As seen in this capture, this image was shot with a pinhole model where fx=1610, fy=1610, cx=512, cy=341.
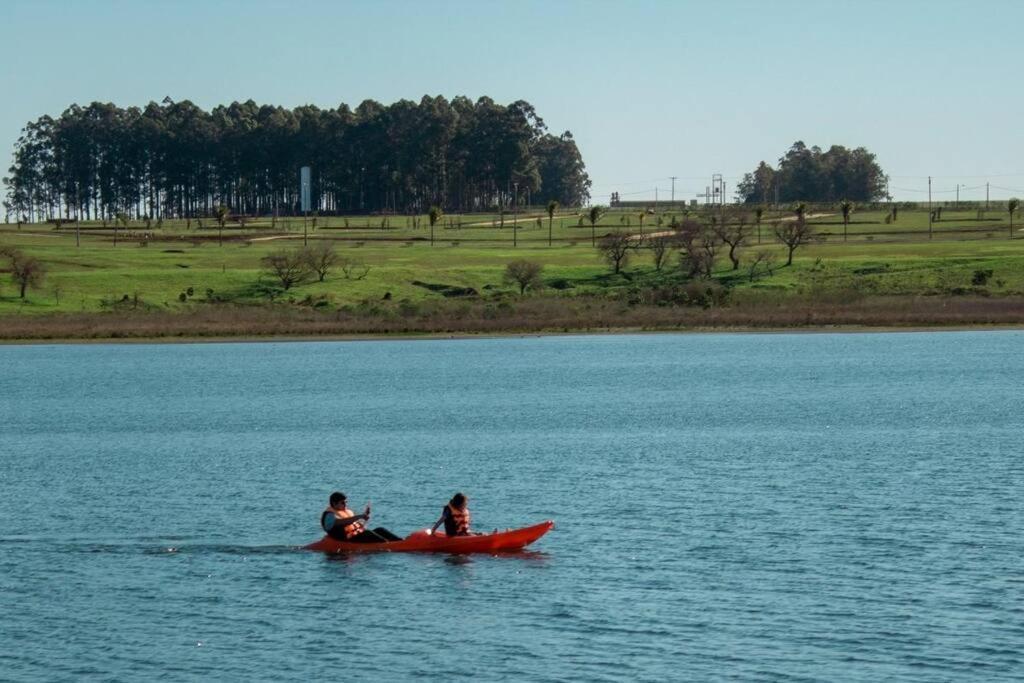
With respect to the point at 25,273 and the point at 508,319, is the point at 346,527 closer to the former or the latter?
the point at 508,319

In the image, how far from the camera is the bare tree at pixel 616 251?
6540 inches

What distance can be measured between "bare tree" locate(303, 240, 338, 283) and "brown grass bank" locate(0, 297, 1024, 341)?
16.0 metres

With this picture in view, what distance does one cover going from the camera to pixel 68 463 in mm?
65875

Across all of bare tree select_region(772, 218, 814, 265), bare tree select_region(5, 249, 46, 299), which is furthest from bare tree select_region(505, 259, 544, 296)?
bare tree select_region(5, 249, 46, 299)

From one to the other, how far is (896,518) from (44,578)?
79.5ft

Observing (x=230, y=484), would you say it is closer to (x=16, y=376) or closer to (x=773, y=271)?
(x=16, y=376)

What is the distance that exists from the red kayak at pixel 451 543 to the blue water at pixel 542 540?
66cm

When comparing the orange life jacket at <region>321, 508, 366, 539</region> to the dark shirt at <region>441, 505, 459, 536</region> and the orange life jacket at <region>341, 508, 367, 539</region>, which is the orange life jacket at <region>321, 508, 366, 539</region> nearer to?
the orange life jacket at <region>341, 508, 367, 539</region>

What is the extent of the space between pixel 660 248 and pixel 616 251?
16.7 feet

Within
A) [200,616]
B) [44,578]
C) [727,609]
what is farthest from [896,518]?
[44,578]

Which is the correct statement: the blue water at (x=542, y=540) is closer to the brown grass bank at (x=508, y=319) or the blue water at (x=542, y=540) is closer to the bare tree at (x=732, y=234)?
the brown grass bank at (x=508, y=319)

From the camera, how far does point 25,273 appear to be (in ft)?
495

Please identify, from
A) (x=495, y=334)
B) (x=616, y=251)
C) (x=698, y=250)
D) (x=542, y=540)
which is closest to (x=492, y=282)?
(x=616, y=251)

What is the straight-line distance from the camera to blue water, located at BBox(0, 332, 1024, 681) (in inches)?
1337
